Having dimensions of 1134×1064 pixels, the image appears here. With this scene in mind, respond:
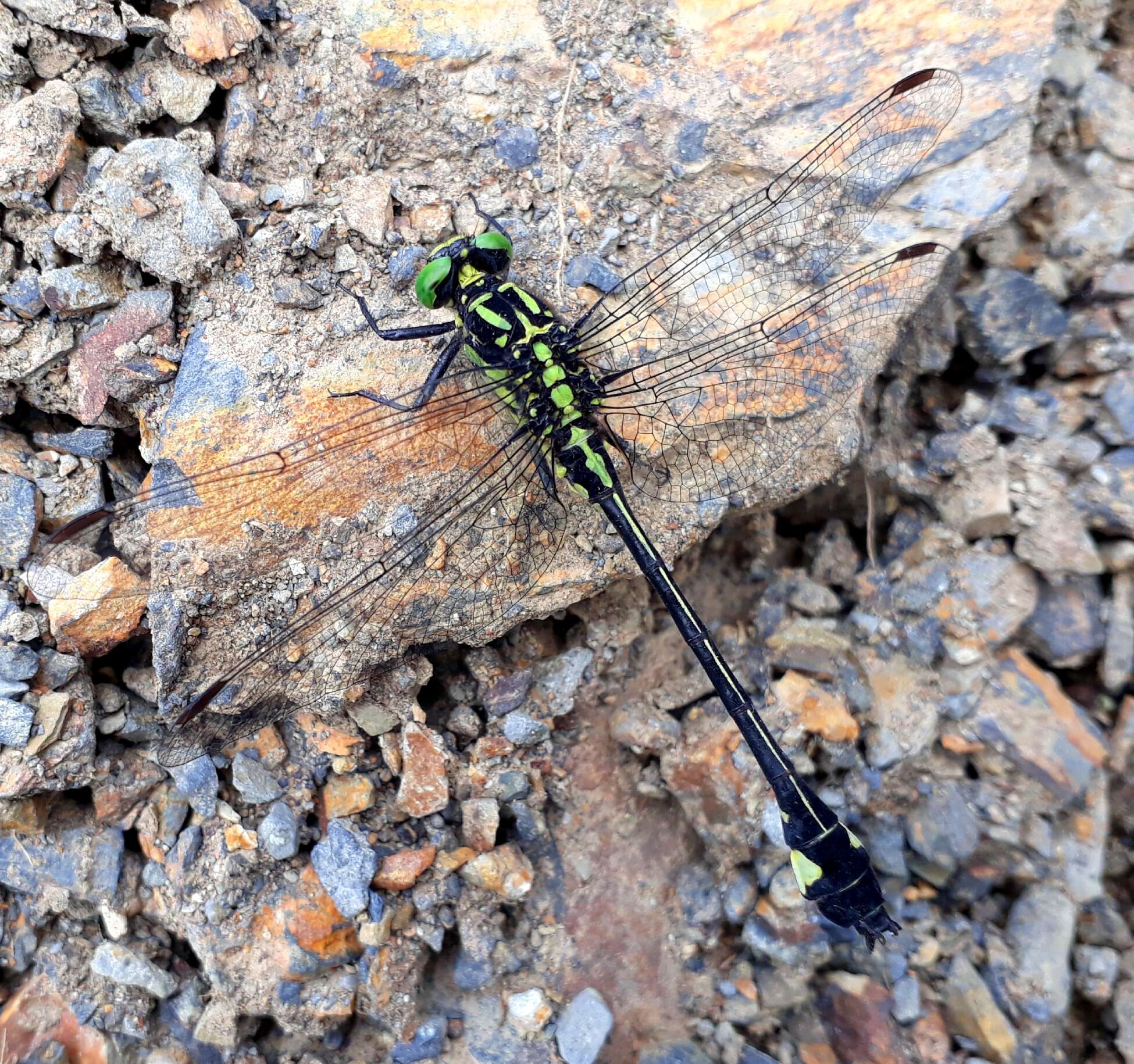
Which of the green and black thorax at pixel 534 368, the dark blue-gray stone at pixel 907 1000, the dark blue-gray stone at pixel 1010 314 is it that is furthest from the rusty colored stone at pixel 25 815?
the dark blue-gray stone at pixel 1010 314

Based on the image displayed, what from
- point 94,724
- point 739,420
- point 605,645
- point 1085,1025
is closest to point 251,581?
point 94,724

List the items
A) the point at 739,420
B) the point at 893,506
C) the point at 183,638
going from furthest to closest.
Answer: the point at 893,506, the point at 739,420, the point at 183,638

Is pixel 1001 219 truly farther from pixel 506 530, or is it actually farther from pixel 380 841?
pixel 380 841

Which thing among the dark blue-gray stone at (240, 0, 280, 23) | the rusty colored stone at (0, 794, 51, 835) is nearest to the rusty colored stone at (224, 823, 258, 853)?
the rusty colored stone at (0, 794, 51, 835)

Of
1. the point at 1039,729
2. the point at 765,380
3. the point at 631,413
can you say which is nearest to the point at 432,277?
the point at 631,413

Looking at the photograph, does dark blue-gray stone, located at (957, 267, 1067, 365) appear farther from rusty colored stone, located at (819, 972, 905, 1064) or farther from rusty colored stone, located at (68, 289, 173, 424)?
rusty colored stone, located at (68, 289, 173, 424)

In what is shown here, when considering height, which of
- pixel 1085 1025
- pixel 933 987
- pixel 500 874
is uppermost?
pixel 500 874

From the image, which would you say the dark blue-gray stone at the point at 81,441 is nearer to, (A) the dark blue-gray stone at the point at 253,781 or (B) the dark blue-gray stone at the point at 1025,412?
(A) the dark blue-gray stone at the point at 253,781
